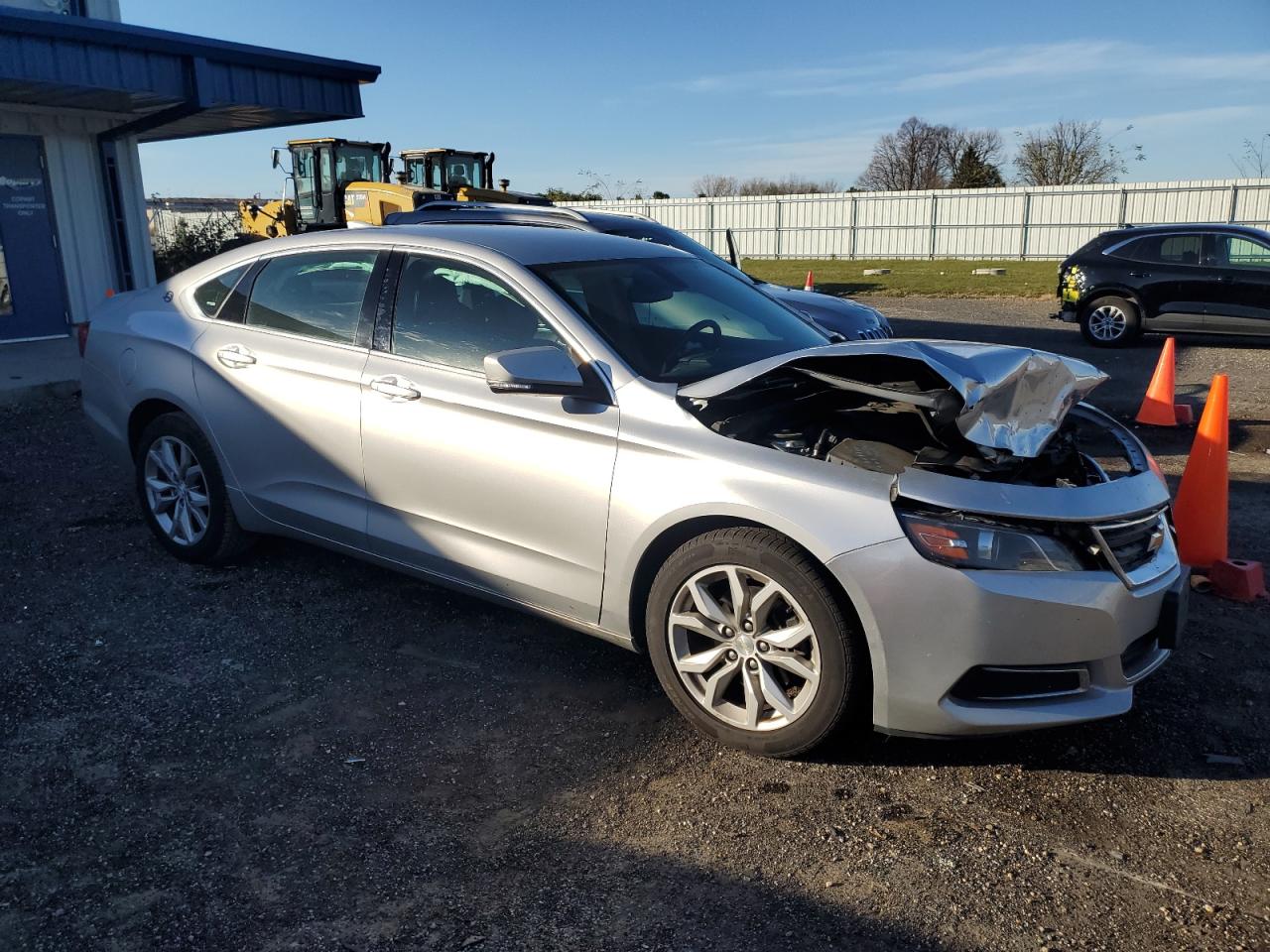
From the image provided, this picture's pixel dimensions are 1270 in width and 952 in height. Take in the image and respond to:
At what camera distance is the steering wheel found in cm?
397

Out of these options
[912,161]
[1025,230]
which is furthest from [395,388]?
[912,161]

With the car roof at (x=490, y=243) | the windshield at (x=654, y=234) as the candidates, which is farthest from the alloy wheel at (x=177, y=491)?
the windshield at (x=654, y=234)

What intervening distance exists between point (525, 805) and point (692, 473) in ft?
3.92

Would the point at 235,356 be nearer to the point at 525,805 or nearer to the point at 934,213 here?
the point at 525,805

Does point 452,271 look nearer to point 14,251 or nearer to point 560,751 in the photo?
point 560,751

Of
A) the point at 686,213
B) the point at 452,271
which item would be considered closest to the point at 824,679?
the point at 452,271

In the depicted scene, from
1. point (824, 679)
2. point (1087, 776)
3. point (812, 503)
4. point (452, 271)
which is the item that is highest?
point (452, 271)

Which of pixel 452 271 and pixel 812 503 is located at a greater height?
pixel 452 271

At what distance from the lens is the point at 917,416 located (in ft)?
12.6

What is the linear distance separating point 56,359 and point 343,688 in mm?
9117

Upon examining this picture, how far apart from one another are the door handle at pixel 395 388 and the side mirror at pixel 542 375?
55 cm

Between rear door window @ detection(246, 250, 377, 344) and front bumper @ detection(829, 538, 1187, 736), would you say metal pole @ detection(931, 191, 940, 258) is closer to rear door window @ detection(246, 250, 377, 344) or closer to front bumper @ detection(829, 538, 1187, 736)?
rear door window @ detection(246, 250, 377, 344)

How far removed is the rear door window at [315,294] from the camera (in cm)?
456

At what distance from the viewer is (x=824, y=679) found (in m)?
3.22
